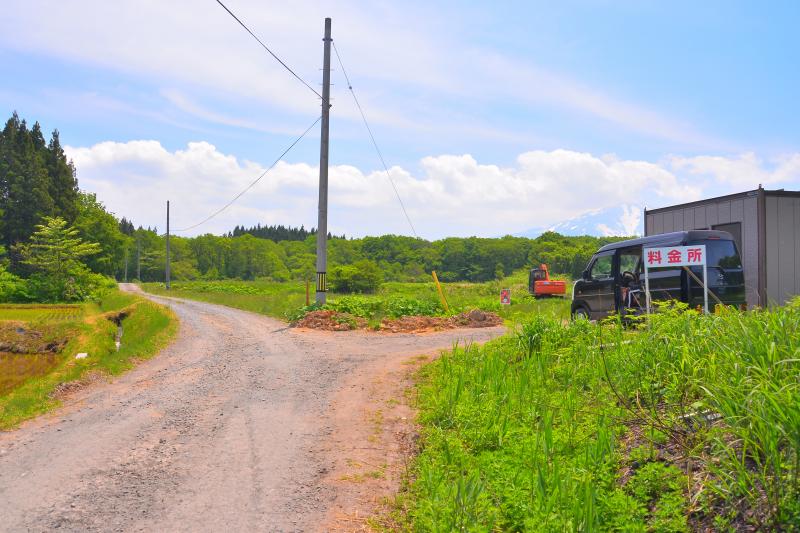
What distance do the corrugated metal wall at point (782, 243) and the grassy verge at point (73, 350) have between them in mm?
14536

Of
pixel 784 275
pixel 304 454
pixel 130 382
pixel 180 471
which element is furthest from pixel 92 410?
pixel 784 275

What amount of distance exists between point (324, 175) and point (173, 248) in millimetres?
116600

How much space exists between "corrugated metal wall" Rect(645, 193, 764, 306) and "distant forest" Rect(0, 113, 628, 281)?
52714mm

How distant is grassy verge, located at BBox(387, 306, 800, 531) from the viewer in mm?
3211

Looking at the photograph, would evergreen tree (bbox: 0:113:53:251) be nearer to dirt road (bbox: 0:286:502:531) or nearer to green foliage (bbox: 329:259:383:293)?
green foliage (bbox: 329:259:383:293)

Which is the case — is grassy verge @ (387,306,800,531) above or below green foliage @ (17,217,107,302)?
below

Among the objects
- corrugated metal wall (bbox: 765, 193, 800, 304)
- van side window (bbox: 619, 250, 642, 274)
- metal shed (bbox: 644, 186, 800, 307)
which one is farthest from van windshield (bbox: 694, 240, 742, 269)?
corrugated metal wall (bbox: 765, 193, 800, 304)

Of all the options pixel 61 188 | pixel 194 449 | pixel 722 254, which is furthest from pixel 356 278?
pixel 194 449

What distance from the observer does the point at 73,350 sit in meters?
13.5

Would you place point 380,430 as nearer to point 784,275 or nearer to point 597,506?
point 597,506

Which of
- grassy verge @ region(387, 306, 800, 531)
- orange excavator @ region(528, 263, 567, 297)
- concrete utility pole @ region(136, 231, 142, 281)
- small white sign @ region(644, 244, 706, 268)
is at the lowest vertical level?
grassy verge @ region(387, 306, 800, 531)

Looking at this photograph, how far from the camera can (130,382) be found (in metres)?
9.45

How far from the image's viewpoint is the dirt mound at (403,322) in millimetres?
15859

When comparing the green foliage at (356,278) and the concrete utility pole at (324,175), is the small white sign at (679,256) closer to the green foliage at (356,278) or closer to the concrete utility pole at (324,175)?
the concrete utility pole at (324,175)
